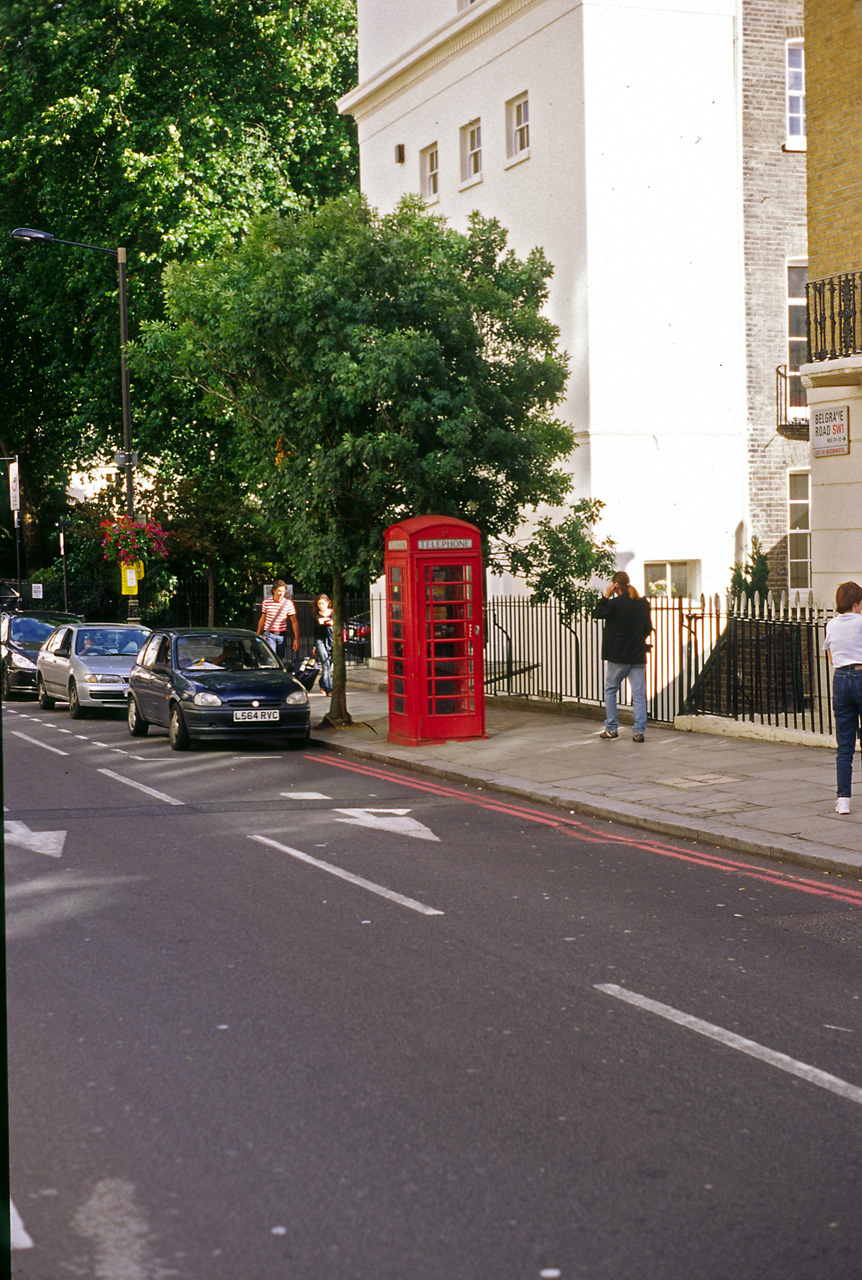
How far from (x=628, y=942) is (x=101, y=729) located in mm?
13740

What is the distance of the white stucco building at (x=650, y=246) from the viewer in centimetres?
2103

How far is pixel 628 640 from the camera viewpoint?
15664mm

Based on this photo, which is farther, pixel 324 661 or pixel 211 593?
pixel 211 593

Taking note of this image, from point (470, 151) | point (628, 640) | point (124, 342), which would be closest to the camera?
point (628, 640)

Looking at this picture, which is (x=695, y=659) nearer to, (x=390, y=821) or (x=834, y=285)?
(x=834, y=285)

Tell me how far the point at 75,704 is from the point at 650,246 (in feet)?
36.8

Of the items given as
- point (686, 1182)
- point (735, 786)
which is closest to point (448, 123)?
point (735, 786)

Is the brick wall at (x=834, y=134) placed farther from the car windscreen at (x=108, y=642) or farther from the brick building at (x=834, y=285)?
the car windscreen at (x=108, y=642)

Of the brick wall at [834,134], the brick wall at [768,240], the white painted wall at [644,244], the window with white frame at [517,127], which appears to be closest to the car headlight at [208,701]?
the white painted wall at [644,244]

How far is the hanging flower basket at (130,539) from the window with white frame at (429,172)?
28.9 ft

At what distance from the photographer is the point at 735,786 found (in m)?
12.2

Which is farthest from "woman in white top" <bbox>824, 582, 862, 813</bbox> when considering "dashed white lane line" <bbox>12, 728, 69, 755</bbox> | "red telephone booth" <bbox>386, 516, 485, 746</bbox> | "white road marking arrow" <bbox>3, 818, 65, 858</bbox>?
"dashed white lane line" <bbox>12, 728, 69, 755</bbox>

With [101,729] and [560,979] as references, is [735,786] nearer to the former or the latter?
[560,979]

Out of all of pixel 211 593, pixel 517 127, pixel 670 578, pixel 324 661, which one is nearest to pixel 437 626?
pixel 670 578
